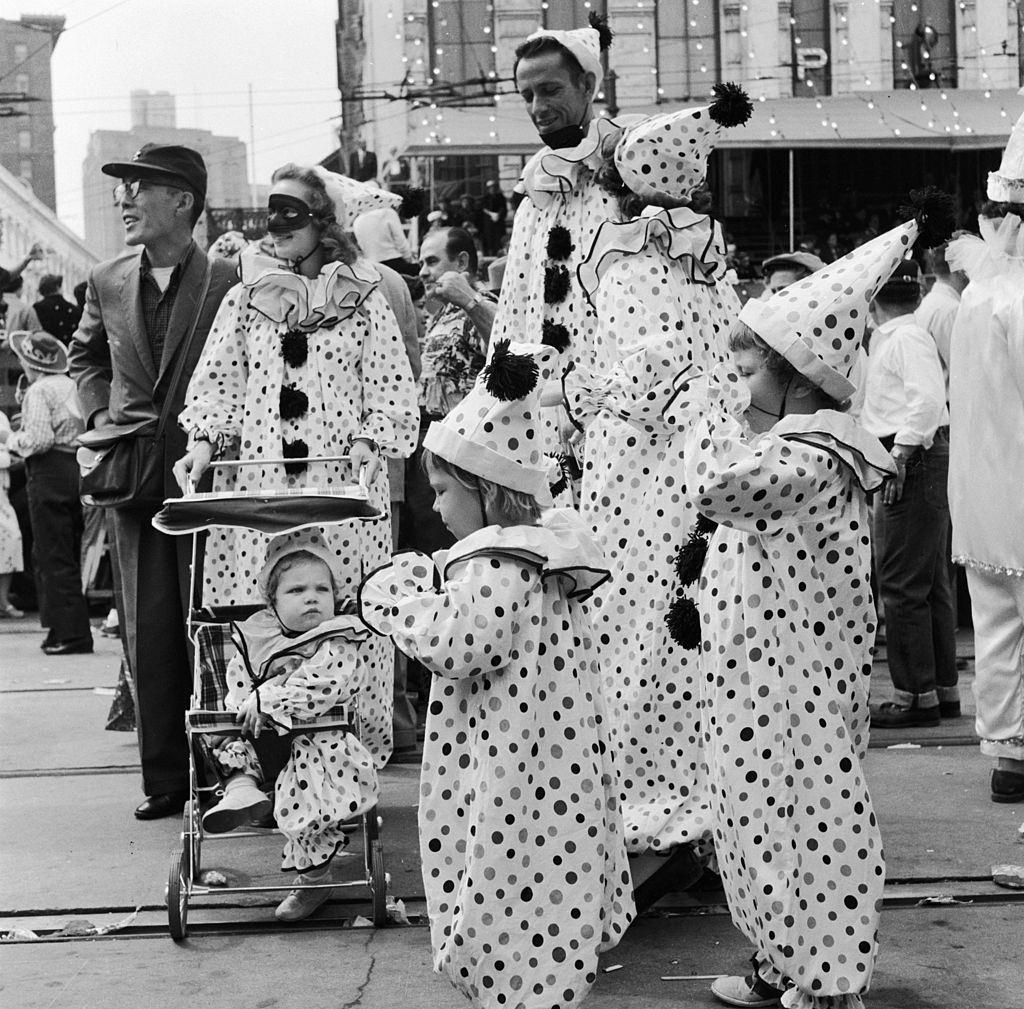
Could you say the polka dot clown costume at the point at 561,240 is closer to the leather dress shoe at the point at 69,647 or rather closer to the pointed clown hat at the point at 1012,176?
the pointed clown hat at the point at 1012,176

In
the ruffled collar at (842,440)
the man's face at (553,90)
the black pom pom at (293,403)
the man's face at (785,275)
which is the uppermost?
the man's face at (553,90)

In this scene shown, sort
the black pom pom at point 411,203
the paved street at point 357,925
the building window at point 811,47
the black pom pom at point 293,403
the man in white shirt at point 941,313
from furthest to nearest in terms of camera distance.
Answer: the building window at point 811,47 < the man in white shirt at point 941,313 < the black pom pom at point 411,203 < the black pom pom at point 293,403 < the paved street at point 357,925

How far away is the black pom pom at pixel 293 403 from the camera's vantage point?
5715 millimetres

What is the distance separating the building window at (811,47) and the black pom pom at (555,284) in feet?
70.3

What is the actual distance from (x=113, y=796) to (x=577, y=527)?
3487 millimetres

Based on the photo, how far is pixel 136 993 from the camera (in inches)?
165

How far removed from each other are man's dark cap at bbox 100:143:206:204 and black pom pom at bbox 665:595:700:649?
9.92 feet

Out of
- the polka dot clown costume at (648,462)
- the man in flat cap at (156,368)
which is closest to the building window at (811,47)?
the man in flat cap at (156,368)

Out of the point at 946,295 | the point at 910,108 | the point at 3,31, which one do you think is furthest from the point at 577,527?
the point at 3,31

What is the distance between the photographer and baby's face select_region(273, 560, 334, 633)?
490 centimetres

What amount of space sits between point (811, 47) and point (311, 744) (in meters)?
22.8

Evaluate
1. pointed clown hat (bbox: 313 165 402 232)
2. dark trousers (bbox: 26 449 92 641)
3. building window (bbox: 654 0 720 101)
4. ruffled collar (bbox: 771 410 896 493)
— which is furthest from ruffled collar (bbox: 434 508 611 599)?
building window (bbox: 654 0 720 101)

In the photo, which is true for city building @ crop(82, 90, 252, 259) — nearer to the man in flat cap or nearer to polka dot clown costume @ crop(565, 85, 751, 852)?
the man in flat cap

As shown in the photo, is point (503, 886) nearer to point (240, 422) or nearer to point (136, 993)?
point (136, 993)
